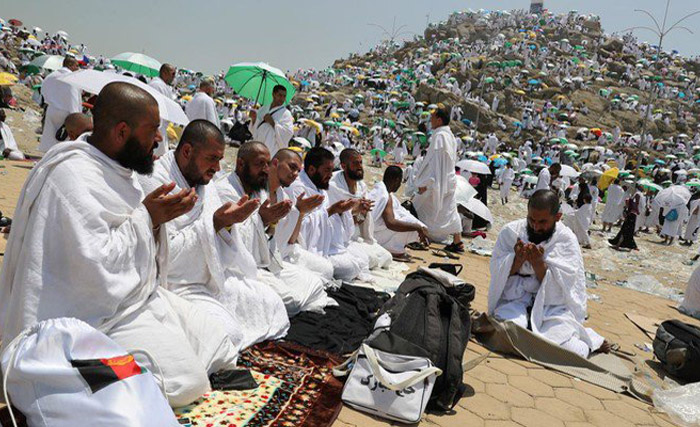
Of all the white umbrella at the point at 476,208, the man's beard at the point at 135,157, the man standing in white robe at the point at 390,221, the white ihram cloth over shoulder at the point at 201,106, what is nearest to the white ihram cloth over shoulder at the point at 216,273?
the man's beard at the point at 135,157

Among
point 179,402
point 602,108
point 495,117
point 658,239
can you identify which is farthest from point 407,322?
point 602,108

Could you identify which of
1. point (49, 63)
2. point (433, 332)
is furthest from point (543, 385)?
point (49, 63)

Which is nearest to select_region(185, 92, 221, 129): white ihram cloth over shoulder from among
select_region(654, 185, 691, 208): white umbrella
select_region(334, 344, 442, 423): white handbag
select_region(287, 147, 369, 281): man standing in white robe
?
select_region(287, 147, 369, 281): man standing in white robe

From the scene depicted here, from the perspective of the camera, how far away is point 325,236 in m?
5.61

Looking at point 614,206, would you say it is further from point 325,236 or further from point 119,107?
point 119,107

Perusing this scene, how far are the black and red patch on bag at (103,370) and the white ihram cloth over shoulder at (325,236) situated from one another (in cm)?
319

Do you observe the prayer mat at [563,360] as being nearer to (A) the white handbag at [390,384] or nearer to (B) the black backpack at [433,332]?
(B) the black backpack at [433,332]

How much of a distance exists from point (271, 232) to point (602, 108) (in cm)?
4941

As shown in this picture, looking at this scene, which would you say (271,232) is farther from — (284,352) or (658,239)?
(658,239)

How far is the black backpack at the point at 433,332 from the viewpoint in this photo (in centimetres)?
320

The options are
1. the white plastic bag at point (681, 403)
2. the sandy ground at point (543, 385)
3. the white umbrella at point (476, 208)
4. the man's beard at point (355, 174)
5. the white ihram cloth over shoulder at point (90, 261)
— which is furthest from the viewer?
the white umbrella at point (476, 208)

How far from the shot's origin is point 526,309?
4500 mm

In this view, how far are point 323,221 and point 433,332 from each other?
2421mm

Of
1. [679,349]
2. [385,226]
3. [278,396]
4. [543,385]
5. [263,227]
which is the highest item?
[263,227]
